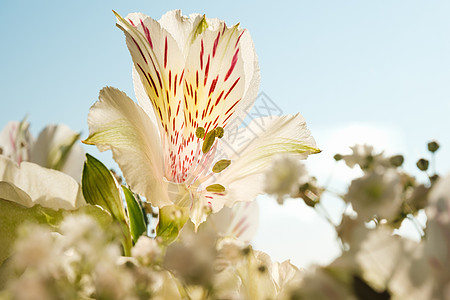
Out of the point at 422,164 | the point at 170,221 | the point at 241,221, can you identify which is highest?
the point at 422,164

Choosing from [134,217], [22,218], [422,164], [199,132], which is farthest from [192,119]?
[422,164]

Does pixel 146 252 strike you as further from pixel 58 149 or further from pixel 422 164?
pixel 58 149

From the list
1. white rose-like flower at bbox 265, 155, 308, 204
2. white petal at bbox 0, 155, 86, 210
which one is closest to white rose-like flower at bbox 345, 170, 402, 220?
white rose-like flower at bbox 265, 155, 308, 204

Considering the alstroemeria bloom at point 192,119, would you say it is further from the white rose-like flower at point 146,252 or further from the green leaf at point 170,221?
the white rose-like flower at point 146,252

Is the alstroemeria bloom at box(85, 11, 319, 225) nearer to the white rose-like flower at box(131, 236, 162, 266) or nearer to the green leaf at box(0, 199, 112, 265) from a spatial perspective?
the green leaf at box(0, 199, 112, 265)

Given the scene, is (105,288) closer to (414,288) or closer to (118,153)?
(414,288)
